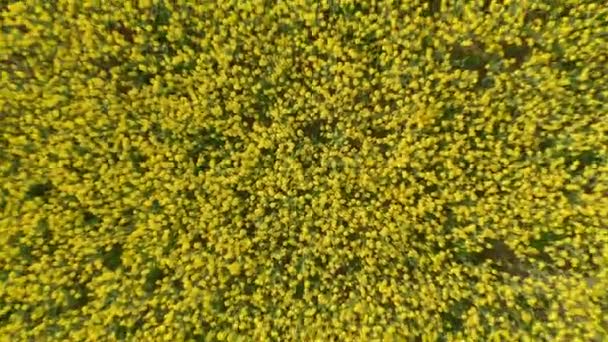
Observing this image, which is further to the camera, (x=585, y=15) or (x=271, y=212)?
(x=271, y=212)

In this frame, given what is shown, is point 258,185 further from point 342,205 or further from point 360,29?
point 360,29

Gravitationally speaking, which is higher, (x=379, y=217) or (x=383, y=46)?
(x=383, y=46)

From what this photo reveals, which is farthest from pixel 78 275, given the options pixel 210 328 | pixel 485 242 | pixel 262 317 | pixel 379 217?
pixel 485 242

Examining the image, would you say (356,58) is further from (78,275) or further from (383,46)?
(78,275)

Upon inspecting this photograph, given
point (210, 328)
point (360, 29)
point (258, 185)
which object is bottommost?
point (210, 328)

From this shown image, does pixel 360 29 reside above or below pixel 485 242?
above

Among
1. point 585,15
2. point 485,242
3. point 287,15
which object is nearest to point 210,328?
point 485,242
